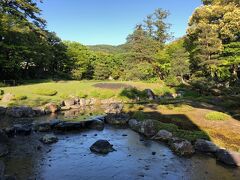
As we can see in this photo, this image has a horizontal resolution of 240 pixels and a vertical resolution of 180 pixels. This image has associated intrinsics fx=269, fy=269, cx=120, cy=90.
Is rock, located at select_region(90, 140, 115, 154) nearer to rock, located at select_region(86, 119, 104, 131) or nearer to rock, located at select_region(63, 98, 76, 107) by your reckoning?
rock, located at select_region(86, 119, 104, 131)

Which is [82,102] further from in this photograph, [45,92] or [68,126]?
[68,126]

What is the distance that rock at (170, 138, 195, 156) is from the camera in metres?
14.7

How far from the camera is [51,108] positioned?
28.8m

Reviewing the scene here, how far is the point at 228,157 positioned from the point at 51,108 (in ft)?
66.0

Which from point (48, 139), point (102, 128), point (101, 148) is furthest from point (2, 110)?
point (101, 148)

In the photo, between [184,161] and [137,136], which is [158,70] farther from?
[184,161]

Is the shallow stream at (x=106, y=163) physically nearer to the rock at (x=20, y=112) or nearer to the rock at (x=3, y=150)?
the rock at (x=3, y=150)

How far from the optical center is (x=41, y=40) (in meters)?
51.5

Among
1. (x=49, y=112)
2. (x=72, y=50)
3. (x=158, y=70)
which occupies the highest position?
(x=72, y=50)

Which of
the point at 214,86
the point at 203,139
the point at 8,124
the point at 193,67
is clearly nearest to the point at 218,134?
the point at 203,139

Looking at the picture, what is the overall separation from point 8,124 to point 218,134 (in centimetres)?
1626

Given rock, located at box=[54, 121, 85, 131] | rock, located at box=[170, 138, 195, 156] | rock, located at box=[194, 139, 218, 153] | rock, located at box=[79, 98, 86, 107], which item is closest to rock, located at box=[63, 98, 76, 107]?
rock, located at box=[79, 98, 86, 107]

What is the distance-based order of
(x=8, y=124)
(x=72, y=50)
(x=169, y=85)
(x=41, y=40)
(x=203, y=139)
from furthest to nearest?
(x=72, y=50) → (x=41, y=40) → (x=169, y=85) → (x=8, y=124) → (x=203, y=139)

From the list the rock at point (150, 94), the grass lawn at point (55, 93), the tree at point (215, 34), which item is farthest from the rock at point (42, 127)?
the tree at point (215, 34)
